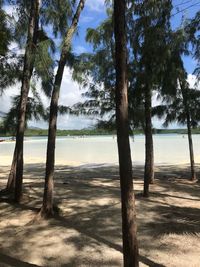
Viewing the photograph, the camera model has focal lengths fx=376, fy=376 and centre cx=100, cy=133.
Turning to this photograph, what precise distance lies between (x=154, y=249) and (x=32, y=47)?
5.78 metres

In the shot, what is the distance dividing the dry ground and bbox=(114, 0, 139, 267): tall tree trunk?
3.06 feet

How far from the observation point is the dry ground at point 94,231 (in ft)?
18.0

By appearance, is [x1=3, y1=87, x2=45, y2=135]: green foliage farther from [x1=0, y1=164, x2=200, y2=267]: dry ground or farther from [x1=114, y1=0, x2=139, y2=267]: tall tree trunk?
[x1=114, y1=0, x2=139, y2=267]: tall tree trunk

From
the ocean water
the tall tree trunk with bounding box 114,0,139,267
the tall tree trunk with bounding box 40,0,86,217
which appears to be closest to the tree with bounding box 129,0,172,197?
the tall tree trunk with bounding box 40,0,86,217

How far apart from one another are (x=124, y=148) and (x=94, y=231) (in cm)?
301

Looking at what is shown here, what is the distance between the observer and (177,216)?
7801 mm

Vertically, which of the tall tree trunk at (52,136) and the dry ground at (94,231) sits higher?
the tall tree trunk at (52,136)

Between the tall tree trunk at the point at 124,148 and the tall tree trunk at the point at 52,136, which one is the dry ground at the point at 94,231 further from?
the tall tree trunk at the point at 124,148

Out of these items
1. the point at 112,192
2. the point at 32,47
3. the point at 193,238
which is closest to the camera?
the point at 193,238

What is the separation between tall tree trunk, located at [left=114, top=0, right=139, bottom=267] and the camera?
14.3 ft

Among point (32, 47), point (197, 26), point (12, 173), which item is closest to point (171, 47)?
point (197, 26)

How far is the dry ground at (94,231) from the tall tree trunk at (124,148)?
3.06 feet

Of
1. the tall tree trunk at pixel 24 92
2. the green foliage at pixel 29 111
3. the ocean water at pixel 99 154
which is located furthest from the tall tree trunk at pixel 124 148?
the ocean water at pixel 99 154

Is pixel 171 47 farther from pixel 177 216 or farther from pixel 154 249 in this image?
pixel 154 249
